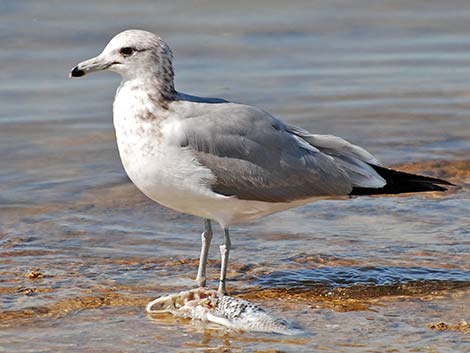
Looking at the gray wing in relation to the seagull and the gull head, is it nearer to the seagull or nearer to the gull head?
the seagull

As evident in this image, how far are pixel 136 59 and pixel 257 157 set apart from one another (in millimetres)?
957

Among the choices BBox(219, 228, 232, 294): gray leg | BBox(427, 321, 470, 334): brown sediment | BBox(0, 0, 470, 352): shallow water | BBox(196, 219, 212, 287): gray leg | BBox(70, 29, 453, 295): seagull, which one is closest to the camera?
BBox(427, 321, 470, 334): brown sediment

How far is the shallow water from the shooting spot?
6617 millimetres

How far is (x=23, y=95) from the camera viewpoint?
11.9 metres

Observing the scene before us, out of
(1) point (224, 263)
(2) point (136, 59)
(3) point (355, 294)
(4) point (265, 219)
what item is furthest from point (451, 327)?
(4) point (265, 219)

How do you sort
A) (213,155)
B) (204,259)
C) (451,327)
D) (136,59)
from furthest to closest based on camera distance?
(204,259)
(136,59)
(213,155)
(451,327)

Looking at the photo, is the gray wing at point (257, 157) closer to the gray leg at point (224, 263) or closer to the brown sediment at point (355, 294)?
the gray leg at point (224, 263)

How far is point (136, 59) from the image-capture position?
721 cm

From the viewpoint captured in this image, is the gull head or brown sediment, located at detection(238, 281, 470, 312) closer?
brown sediment, located at detection(238, 281, 470, 312)

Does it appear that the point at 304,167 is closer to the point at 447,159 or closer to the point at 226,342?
the point at 226,342

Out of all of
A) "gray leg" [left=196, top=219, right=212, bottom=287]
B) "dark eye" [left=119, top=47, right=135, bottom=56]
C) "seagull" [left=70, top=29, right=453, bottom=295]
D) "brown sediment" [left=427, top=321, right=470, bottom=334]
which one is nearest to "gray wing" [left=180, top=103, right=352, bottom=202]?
"seagull" [left=70, top=29, right=453, bottom=295]

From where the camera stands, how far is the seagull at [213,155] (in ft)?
22.8

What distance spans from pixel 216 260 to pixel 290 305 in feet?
3.63

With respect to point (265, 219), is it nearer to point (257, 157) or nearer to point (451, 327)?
point (257, 157)
